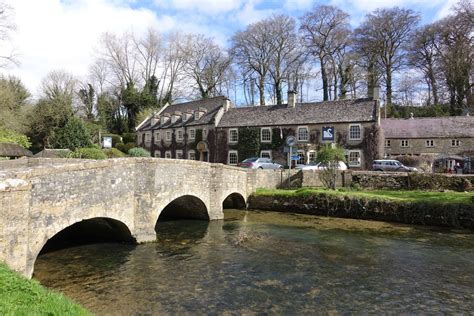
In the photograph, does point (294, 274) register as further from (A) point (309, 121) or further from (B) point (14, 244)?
(A) point (309, 121)

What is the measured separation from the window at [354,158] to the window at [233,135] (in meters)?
11.7

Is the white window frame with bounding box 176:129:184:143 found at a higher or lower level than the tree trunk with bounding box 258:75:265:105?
A: lower

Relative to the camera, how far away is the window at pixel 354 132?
33031 millimetres

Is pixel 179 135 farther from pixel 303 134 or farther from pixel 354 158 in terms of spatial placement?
pixel 354 158

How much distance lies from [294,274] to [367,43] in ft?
143

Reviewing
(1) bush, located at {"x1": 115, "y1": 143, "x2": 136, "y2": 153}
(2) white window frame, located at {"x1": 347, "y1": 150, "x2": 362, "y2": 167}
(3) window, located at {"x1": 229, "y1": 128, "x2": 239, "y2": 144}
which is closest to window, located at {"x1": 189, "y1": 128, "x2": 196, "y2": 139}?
(3) window, located at {"x1": 229, "y1": 128, "x2": 239, "y2": 144}

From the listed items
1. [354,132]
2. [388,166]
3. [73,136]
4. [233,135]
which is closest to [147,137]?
[73,136]

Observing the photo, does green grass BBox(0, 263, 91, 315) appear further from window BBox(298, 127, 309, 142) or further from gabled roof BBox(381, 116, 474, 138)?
gabled roof BBox(381, 116, 474, 138)

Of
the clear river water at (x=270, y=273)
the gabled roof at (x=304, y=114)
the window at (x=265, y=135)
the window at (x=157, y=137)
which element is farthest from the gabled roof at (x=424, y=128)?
the window at (x=157, y=137)

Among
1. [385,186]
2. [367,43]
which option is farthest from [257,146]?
[367,43]

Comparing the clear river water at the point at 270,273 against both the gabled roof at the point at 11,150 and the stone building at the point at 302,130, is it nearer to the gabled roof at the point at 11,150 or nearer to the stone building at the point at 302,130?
the stone building at the point at 302,130

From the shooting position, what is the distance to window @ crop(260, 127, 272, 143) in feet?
120

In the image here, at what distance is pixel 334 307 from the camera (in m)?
9.06

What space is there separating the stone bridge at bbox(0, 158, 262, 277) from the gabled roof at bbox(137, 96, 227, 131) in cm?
2149
